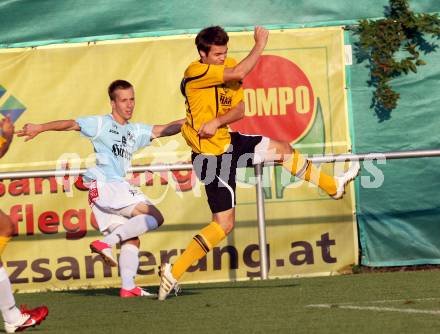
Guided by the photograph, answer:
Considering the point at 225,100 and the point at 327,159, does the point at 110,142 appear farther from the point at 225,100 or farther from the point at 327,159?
the point at 327,159

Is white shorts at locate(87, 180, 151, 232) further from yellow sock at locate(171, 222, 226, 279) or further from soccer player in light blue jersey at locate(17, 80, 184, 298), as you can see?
yellow sock at locate(171, 222, 226, 279)

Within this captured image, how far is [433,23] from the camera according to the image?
1161 centimetres

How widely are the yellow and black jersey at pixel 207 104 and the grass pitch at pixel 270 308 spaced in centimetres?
117

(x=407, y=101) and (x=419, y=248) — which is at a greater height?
(x=407, y=101)

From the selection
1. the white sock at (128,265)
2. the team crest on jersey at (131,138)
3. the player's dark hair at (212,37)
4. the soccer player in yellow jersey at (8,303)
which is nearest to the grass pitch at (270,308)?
the white sock at (128,265)

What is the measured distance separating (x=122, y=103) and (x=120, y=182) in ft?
2.17

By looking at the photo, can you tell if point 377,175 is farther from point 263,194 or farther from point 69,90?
point 69,90

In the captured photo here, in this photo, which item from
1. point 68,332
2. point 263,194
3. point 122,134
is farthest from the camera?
point 263,194

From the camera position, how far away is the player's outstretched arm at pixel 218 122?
28.7 feet

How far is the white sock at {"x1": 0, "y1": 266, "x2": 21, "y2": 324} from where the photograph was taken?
23.4 feet

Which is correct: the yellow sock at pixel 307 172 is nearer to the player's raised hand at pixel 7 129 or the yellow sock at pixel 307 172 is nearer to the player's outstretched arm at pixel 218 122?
the player's outstretched arm at pixel 218 122

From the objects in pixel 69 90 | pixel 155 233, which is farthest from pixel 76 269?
pixel 69 90

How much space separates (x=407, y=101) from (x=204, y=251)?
139 inches

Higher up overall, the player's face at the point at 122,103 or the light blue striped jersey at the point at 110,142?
the player's face at the point at 122,103
